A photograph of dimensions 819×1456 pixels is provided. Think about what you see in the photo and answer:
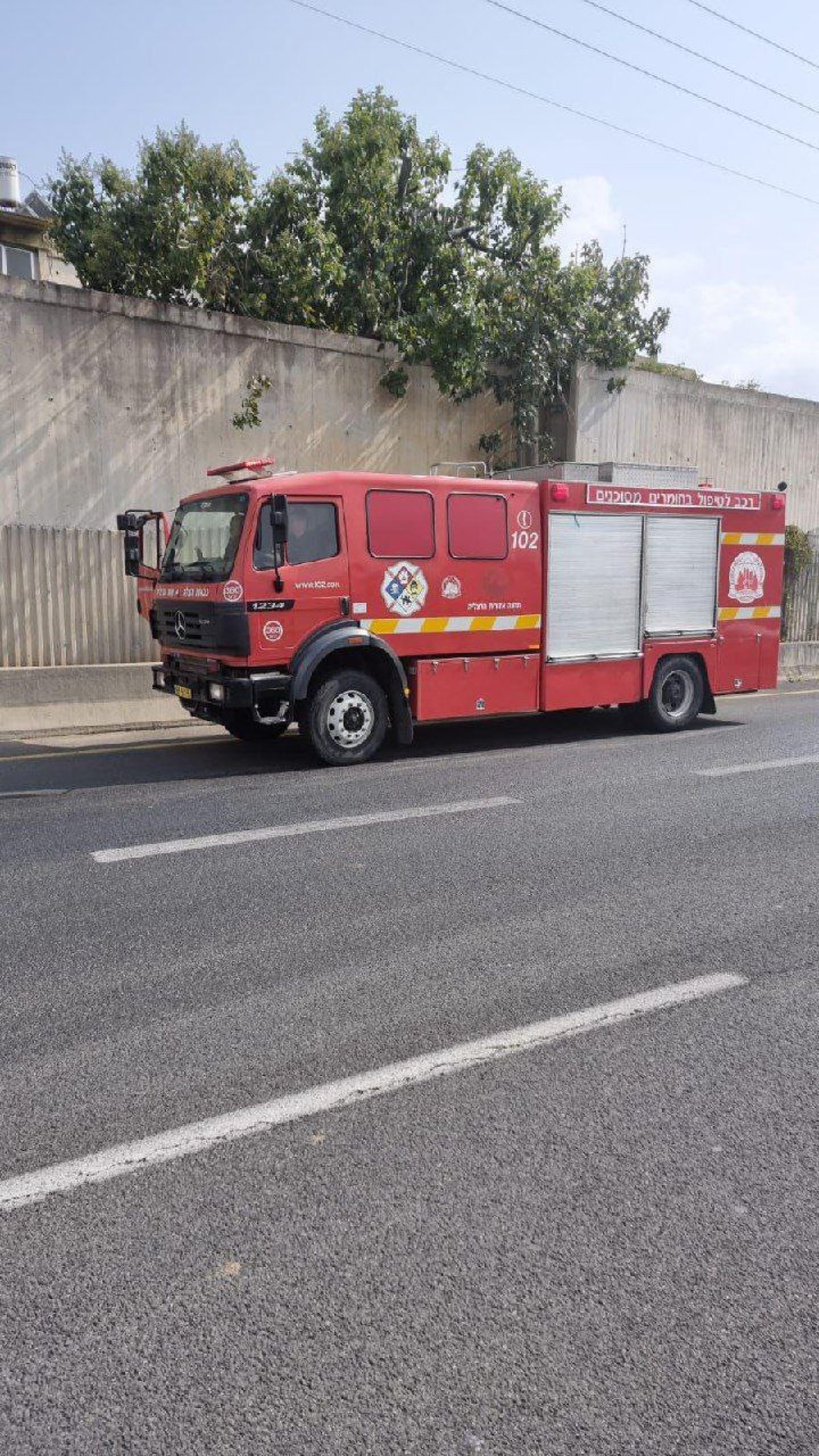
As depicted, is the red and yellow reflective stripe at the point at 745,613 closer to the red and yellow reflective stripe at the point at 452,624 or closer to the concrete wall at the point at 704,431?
the red and yellow reflective stripe at the point at 452,624

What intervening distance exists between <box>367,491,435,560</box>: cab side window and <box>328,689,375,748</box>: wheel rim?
1.36 meters

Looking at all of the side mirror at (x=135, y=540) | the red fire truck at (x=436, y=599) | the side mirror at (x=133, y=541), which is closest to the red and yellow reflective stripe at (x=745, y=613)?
the red fire truck at (x=436, y=599)

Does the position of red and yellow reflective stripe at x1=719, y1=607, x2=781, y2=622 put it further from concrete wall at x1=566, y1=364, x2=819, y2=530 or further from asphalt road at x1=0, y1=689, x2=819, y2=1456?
concrete wall at x1=566, y1=364, x2=819, y2=530

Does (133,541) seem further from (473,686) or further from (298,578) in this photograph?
(473,686)

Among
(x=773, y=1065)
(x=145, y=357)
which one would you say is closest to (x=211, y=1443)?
(x=773, y=1065)

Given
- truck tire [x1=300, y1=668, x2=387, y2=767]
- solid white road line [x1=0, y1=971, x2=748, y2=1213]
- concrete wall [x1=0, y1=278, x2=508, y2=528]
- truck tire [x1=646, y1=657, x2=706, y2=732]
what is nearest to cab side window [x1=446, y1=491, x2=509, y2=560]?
truck tire [x1=300, y1=668, x2=387, y2=767]

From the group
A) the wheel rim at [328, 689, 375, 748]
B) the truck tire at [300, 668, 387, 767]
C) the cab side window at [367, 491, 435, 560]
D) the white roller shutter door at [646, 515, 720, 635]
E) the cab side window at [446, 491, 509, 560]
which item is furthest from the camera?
the white roller shutter door at [646, 515, 720, 635]

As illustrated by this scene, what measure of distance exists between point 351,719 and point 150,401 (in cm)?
758

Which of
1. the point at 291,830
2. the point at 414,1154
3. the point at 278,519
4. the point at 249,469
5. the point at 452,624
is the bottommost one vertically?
the point at 414,1154

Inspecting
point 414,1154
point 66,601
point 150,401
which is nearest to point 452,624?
point 66,601

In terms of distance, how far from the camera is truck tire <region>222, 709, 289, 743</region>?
32.6 feet

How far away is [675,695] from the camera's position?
1209 cm

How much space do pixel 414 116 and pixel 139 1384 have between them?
1929cm

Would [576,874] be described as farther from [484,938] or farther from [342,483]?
[342,483]
